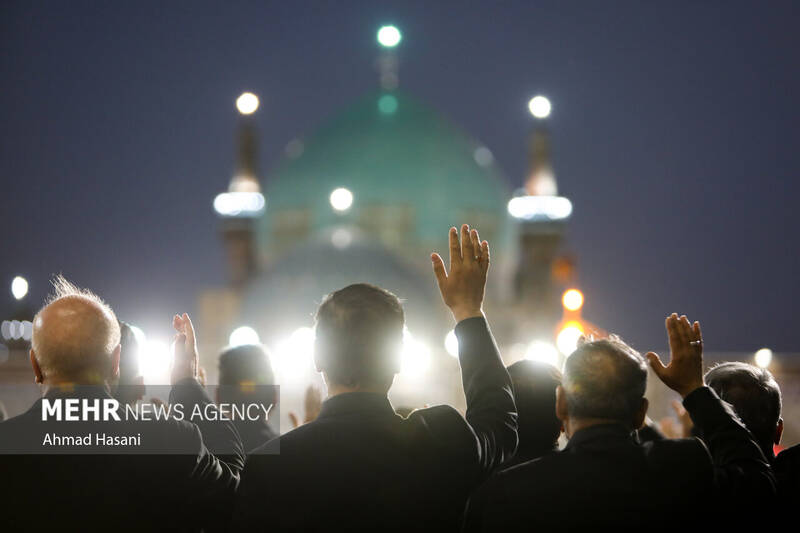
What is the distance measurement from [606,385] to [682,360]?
41 cm

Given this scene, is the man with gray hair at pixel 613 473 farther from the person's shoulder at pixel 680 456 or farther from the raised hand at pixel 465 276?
the raised hand at pixel 465 276

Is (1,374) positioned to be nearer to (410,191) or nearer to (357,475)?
(357,475)

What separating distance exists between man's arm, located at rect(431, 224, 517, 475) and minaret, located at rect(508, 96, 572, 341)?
3486 cm

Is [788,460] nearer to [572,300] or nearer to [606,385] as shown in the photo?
[606,385]

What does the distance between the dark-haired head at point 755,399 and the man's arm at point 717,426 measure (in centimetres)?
22

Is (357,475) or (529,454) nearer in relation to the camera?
(357,475)

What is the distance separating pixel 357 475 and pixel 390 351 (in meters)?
0.30

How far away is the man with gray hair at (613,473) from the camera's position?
7.09 feet

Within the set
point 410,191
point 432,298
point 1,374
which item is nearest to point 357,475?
point 1,374

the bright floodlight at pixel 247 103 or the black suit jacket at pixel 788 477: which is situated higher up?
the bright floodlight at pixel 247 103

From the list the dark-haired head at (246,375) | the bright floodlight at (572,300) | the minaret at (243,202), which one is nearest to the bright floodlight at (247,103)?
the minaret at (243,202)

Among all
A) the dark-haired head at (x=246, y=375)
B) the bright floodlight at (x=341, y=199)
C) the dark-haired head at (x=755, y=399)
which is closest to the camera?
the dark-haired head at (x=755, y=399)

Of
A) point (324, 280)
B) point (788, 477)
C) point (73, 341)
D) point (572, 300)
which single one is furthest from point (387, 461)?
point (572, 300)

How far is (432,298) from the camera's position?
3284 cm
